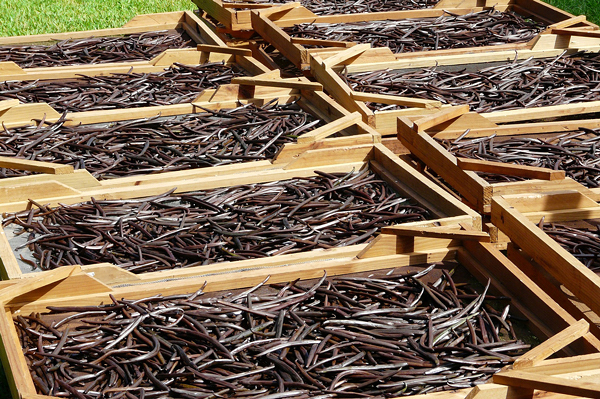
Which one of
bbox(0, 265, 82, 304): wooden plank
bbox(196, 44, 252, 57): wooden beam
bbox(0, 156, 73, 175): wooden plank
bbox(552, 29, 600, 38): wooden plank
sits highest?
bbox(552, 29, 600, 38): wooden plank

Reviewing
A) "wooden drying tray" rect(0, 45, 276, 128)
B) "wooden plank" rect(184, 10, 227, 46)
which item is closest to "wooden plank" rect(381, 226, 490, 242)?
"wooden drying tray" rect(0, 45, 276, 128)

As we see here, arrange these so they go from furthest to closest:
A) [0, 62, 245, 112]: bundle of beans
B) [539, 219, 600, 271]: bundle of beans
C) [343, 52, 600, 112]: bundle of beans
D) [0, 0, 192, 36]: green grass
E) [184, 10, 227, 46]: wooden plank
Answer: [0, 0, 192, 36]: green grass → [184, 10, 227, 46]: wooden plank → [0, 62, 245, 112]: bundle of beans → [343, 52, 600, 112]: bundle of beans → [539, 219, 600, 271]: bundle of beans

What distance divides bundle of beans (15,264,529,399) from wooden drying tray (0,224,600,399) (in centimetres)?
7

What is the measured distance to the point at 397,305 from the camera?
3.51 m

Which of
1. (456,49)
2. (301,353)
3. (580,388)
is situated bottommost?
(301,353)

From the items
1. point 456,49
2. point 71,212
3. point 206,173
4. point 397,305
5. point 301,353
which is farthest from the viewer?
point 456,49

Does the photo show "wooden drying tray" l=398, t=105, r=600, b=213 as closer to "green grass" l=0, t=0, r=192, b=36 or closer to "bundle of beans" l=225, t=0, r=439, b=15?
"bundle of beans" l=225, t=0, r=439, b=15

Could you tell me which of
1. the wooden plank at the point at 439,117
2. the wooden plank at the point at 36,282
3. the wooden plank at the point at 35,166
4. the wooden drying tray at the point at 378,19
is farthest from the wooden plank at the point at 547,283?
the wooden drying tray at the point at 378,19

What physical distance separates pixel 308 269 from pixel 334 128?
68.1 inches

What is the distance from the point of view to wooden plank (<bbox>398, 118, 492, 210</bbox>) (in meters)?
4.27

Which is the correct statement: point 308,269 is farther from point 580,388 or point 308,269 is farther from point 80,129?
point 80,129

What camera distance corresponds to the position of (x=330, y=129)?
516 centimetres

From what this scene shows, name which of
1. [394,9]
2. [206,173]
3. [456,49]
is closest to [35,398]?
[206,173]

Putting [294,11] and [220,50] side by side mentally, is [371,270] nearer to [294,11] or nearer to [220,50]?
[220,50]
